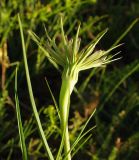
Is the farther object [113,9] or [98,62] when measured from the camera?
[113,9]

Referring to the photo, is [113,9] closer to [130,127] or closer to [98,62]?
[130,127]

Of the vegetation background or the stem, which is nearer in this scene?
the stem

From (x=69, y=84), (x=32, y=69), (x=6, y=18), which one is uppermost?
(x=69, y=84)

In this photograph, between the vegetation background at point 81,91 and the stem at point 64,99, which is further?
the vegetation background at point 81,91

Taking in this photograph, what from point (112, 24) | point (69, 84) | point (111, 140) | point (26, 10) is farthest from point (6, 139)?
point (69, 84)

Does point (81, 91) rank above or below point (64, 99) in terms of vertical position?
below

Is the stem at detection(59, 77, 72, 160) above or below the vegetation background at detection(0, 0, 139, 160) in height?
above

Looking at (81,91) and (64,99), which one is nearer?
(64,99)

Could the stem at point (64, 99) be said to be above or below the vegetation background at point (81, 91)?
above
